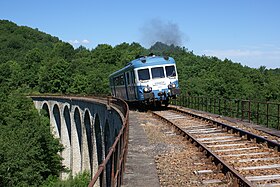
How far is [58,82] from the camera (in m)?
79.3

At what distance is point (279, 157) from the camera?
8.44 m

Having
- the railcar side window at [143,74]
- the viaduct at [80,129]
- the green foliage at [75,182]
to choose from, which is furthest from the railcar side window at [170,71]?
the green foliage at [75,182]

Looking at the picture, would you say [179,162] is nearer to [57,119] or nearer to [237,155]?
[237,155]

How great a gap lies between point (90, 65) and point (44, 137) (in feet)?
221

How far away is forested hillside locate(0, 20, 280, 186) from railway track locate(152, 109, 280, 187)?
45.1ft

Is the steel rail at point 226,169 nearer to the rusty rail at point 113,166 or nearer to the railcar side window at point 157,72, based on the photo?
the rusty rail at point 113,166

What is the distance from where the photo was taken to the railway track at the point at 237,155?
22.0 feet

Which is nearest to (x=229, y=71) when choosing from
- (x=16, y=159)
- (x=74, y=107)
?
(x=74, y=107)

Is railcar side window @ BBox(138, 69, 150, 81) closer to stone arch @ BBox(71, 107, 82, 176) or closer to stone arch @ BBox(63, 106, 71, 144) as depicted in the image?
stone arch @ BBox(71, 107, 82, 176)

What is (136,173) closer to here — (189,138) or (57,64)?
(189,138)

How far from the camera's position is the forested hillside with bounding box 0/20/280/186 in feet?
107

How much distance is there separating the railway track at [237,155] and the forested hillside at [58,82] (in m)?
13.7

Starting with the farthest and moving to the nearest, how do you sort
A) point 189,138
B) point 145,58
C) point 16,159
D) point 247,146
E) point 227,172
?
point 16,159, point 145,58, point 189,138, point 247,146, point 227,172

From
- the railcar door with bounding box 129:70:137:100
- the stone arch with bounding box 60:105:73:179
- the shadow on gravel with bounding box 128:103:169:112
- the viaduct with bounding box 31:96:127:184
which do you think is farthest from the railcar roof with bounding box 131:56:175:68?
the stone arch with bounding box 60:105:73:179
